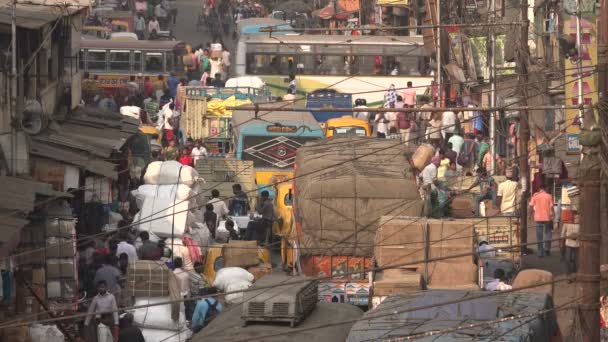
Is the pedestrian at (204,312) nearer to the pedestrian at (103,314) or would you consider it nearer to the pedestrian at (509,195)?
the pedestrian at (103,314)

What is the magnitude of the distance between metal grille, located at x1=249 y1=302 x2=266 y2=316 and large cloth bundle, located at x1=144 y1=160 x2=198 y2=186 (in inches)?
478

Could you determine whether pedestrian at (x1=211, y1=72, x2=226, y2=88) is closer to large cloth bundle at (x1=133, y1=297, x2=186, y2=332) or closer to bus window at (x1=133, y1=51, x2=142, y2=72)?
bus window at (x1=133, y1=51, x2=142, y2=72)

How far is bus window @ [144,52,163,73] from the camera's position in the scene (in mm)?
50875

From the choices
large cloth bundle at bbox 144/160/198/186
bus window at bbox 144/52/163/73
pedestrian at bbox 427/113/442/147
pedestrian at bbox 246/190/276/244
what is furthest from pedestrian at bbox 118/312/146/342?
bus window at bbox 144/52/163/73

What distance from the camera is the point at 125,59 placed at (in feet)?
165

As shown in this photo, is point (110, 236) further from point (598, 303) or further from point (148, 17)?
point (148, 17)

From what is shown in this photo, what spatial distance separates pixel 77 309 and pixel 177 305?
1.59 meters

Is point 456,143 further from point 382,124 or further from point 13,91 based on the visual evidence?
point 13,91

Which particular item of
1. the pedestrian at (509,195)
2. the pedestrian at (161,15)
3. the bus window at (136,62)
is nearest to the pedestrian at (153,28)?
the pedestrian at (161,15)

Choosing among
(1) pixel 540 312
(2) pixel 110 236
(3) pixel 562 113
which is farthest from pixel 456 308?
(3) pixel 562 113

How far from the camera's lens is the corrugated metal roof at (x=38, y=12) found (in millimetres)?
24984

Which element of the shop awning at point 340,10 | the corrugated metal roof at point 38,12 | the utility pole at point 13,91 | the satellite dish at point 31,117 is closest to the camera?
the utility pole at point 13,91

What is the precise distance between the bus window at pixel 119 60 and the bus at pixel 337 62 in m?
3.22

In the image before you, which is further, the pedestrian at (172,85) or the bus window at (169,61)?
the bus window at (169,61)
